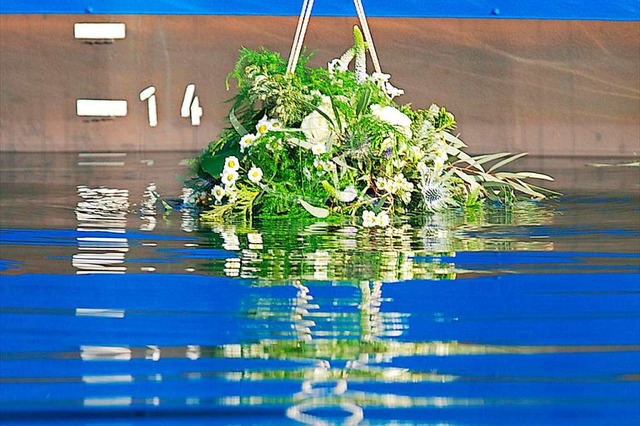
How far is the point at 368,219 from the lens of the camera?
5.62 metres

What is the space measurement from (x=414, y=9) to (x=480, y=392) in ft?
27.5

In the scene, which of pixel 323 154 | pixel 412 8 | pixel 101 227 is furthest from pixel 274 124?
pixel 412 8

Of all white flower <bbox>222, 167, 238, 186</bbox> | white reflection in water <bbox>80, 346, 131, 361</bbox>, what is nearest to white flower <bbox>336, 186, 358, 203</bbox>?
white flower <bbox>222, 167, 238, 186</bbox>

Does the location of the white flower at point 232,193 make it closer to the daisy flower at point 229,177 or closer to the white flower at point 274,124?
the daisy flower at point 229,177

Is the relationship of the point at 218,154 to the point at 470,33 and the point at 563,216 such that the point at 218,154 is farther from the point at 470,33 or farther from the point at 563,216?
the point at 470,33

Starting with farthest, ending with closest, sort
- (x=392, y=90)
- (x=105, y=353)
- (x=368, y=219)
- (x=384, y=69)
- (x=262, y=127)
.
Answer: (x=384, y=69)
(x=392, y=90)
(x=262, y=127)
(x=368, y=219)
(x=105, y=353)

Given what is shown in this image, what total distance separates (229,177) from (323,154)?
1.43ft

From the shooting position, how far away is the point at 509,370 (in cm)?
268

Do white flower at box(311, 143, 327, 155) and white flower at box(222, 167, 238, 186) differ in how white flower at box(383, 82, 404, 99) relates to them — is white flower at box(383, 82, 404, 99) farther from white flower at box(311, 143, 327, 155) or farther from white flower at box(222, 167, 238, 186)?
white flower at box(222, 167, 238, 186)

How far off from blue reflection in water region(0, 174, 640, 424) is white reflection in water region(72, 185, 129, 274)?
0.9 inches

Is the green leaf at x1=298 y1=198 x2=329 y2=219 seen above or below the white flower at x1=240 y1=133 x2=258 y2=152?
below

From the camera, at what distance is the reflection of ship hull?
1103 centimetres

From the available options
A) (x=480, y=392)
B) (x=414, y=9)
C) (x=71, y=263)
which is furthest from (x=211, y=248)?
(x=414, y=9)

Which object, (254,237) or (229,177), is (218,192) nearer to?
(229,177)
